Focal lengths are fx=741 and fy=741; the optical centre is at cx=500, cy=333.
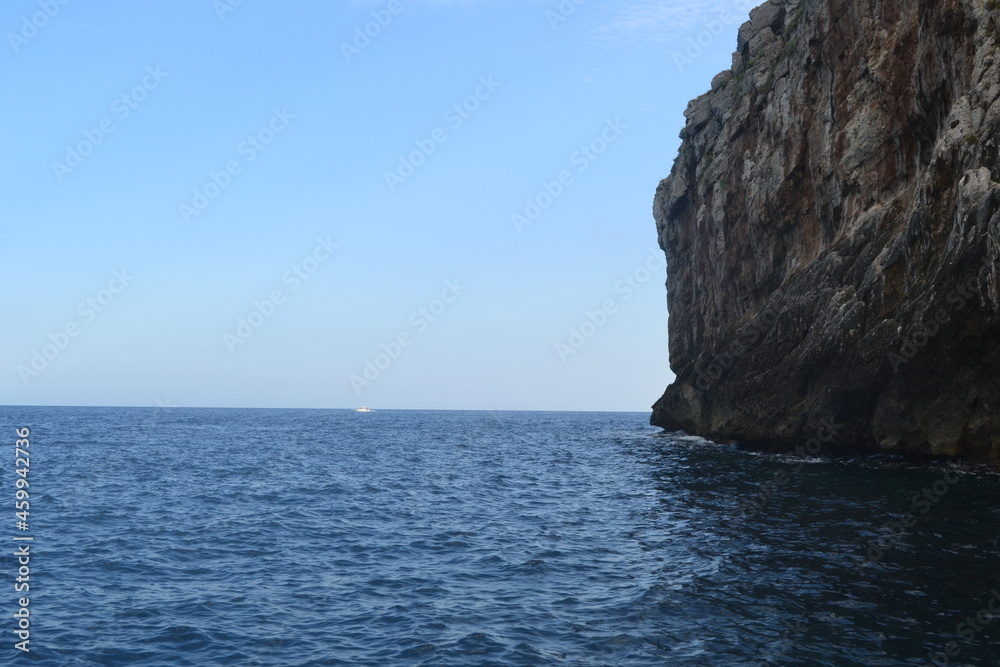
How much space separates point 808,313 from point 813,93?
49.3ft

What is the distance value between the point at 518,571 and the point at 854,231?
105ft

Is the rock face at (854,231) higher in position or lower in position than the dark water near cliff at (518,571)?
higher

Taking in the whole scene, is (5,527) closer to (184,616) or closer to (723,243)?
(184,616)

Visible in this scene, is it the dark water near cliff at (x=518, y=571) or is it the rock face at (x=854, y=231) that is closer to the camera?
the dark water near cliff at (x=518, y=571)

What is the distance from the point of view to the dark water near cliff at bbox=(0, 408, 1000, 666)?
14.1 m

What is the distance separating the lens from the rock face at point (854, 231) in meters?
31.0

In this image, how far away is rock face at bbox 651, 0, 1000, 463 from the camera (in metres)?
31.0

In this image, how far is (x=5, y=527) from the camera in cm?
2536

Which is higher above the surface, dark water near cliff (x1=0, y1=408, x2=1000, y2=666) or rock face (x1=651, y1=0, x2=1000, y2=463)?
rock face (x1=651, y1=0, x2=1000, y2=463)

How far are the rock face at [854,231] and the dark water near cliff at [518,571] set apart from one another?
14.4 feet

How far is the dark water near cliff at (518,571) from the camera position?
555 inches

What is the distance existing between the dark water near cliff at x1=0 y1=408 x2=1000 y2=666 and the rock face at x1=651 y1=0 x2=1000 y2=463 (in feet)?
14.4

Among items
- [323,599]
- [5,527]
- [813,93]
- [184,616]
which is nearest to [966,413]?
[813,93]

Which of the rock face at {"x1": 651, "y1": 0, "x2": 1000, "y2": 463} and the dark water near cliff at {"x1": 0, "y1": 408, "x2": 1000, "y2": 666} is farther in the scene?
the rock face at {"x1": 651, "y1": 0, "x2": 1000, "y2": 463}
